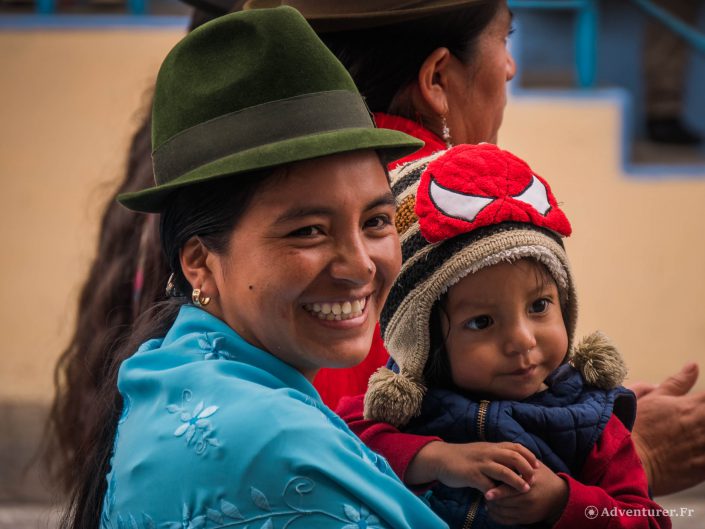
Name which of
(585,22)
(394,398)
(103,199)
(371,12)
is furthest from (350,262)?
(585,22)

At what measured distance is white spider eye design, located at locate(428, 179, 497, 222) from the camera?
213 cm

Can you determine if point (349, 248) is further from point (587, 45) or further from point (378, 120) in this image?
point (587, 45)

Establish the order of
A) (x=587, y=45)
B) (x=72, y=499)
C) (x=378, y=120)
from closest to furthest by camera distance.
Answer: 1. (x=72, y=499)
2. (x=378, y=120)
3. (x=587, y=45)

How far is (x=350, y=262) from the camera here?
181cm

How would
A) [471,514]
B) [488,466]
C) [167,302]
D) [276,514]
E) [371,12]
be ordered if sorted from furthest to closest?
1. [371,12]
2. [167,302]
3. [471,514]
4. [488,466]
5. [276,514]

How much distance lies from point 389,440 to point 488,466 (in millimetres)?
233

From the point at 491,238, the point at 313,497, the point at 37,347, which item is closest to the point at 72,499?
the point at 313,497

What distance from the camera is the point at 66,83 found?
671cm

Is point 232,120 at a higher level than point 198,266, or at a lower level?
higher

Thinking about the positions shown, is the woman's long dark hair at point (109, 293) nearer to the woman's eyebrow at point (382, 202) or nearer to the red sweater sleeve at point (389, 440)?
the red sweater sleeve at point (389, 440)

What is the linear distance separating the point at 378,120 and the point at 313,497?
114 centimetres

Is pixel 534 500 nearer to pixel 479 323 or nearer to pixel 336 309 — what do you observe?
pixel 479 323

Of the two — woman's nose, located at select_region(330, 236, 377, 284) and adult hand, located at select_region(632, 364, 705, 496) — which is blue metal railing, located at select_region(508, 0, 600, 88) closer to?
adult hand, located at select_region(632, 364, 705, 496)

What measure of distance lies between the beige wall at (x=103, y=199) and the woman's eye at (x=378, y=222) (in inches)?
182
